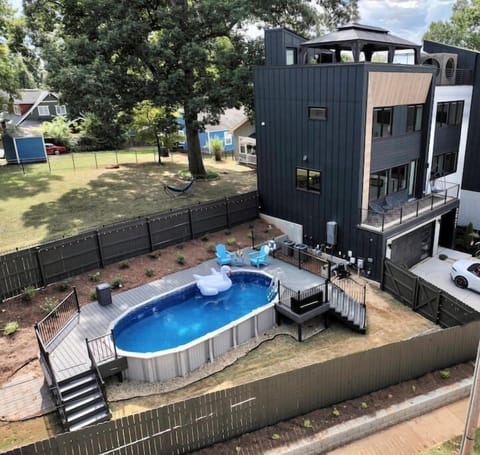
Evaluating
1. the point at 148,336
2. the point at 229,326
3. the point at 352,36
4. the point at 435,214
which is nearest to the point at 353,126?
the point at 352,36

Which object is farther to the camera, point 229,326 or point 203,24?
point 203,24

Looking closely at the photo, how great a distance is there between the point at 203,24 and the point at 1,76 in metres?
15.7

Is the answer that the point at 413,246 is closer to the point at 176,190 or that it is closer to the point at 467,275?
the point at 467,275

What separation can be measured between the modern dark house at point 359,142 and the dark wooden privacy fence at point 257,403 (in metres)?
6.20

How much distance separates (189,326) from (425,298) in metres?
8.27

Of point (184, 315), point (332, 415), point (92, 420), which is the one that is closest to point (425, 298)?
point (332, 415)

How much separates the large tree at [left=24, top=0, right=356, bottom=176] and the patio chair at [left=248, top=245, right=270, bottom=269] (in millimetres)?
9800

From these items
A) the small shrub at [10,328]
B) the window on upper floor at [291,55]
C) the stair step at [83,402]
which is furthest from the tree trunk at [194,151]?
the stair step at [83,402]

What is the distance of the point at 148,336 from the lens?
13438mm

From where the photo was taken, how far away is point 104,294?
14.4 meters

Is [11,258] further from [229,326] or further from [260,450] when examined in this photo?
[260,450]

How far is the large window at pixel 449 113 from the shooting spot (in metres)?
21.7

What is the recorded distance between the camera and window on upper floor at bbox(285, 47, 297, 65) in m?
19.4

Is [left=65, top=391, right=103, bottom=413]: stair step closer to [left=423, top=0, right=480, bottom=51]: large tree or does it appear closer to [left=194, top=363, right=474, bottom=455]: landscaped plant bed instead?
[left=194, top=363, right=474, bottom=455]: landscaped plant bed
